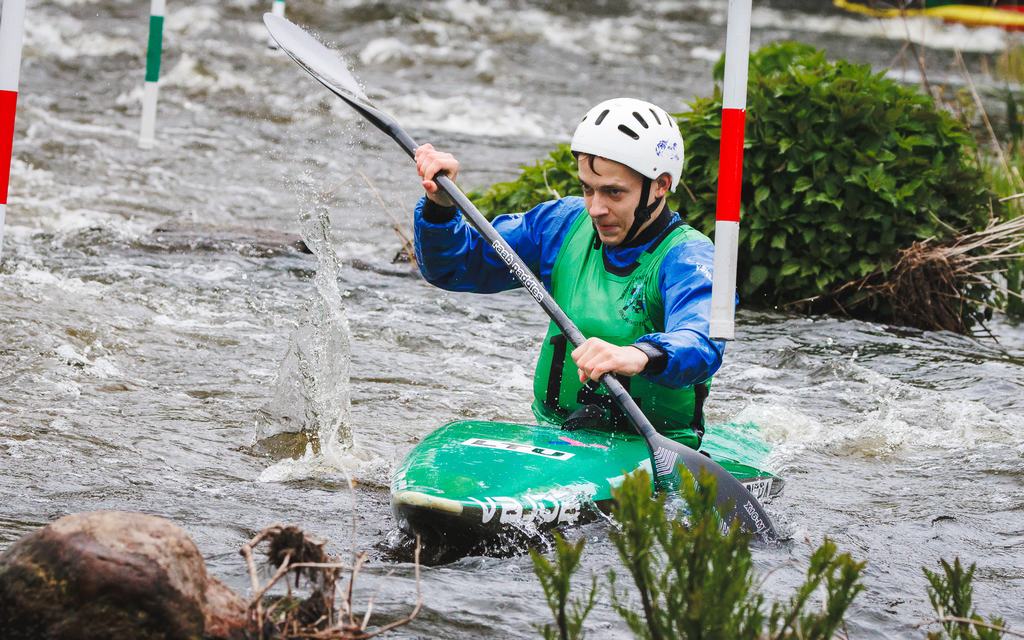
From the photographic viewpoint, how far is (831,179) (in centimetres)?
713

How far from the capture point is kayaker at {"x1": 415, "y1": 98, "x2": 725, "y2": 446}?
3973mm

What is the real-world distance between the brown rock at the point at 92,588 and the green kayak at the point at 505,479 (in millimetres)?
1166

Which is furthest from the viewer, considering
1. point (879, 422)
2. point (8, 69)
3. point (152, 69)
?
point (152, 69)

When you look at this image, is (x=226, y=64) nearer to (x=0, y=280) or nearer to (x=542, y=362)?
(x=0, y=280)

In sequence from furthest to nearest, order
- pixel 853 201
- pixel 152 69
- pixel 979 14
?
pixel 979 14
pixel 152 69
pixel 853 201

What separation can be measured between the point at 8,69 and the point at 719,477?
7.81ft

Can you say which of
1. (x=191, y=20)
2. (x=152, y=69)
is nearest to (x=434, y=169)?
(x=152, y=69)

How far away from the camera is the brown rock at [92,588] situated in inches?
93.9

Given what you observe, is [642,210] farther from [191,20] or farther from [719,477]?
[191,20]

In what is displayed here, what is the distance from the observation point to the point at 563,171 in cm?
780

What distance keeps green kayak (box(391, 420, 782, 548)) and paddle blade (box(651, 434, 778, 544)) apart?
133 millimetres

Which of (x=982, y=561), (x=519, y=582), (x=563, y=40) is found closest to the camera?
(x=519, y=582)

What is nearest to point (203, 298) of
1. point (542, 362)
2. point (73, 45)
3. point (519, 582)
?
point (542, 362)

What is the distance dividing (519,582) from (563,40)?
1480 cm
